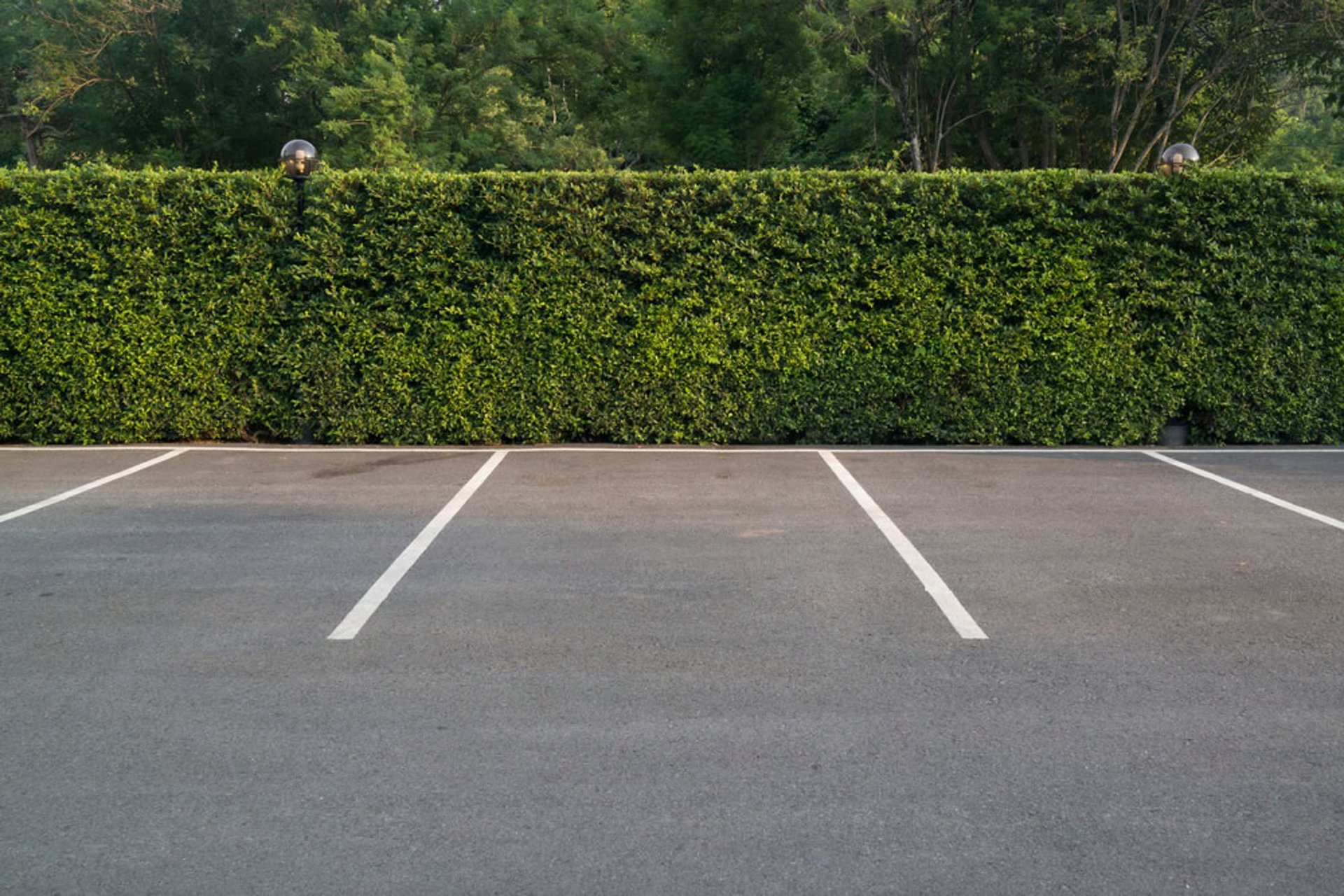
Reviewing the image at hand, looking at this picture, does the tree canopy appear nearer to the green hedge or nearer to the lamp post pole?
the lamp post pole

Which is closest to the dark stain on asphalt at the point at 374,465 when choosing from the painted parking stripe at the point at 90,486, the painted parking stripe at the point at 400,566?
the painted parking stripe at the point at 400,566

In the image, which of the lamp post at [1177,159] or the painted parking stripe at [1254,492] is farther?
the lamp post at [1177,159]

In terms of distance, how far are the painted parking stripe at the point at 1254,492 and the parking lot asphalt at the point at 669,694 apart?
0.37 ft

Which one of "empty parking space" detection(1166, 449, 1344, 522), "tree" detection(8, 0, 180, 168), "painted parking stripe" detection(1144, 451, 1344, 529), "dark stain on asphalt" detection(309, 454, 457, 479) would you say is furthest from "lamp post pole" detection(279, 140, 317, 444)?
"tree" detection(8, 0, 180, 168)

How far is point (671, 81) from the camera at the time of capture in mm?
29328

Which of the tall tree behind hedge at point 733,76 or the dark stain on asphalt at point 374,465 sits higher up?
the tall tree behind hedge at point 733,76

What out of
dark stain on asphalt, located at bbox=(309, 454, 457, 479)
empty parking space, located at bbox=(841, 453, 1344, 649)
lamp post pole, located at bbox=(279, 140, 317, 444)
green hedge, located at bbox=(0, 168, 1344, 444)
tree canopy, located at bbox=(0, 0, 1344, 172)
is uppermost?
tree canopy, located at bbox=(0, 0, 1344, 172)

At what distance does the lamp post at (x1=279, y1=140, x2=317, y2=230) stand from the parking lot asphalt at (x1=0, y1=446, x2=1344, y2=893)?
416 cm

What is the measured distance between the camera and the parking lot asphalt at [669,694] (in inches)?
146

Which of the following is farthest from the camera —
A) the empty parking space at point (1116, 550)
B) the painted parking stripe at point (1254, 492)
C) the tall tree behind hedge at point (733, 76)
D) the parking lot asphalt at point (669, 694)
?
the tall tree behind hedge at point (733, 76)

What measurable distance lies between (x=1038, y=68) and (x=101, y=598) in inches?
935

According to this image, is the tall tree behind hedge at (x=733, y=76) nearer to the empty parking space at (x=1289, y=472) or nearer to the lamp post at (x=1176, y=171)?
the lamp post at (x=1176, y=171)

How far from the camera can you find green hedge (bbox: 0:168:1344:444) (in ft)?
39.2

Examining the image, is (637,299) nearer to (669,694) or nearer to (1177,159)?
(1177,159)
